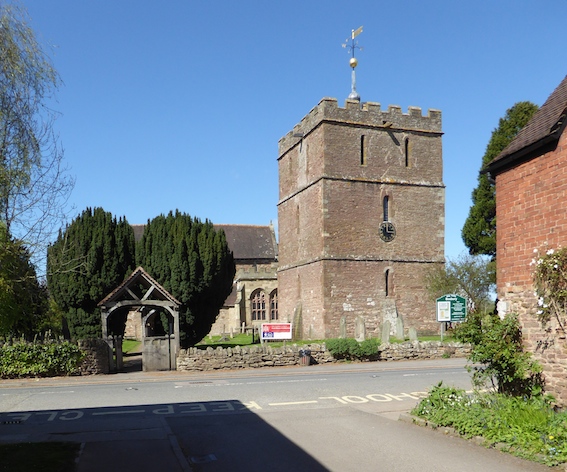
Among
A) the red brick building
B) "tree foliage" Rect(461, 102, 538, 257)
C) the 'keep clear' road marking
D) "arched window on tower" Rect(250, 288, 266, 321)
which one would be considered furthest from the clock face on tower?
the red brick building

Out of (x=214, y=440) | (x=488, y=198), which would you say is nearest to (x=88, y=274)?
(x=214, y=440)

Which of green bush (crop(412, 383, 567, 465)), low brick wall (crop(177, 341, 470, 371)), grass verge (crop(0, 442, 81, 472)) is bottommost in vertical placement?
low brick wall (crop(177, 341, 470, 371))

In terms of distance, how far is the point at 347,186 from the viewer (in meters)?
35.6

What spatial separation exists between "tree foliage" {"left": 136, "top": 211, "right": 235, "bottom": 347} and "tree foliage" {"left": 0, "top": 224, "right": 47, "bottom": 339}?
4.95 m

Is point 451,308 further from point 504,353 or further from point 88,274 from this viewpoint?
point 504,353

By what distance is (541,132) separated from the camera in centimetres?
1021

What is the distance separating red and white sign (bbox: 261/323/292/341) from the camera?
2559 cm

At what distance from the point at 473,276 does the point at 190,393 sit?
Result: 2485cm

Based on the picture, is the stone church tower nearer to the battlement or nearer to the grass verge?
the battlement

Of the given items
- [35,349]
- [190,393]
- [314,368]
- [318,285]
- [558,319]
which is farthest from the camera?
[318,285]

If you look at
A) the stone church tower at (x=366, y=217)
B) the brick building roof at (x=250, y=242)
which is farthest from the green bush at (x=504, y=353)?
the brick building roof at (x=250, y=242)

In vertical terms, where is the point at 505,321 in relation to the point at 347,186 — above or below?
below

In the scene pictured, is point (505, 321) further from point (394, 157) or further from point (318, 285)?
point (394, 157)

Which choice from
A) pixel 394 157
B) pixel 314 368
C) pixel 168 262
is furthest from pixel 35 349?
pixel 394 157
